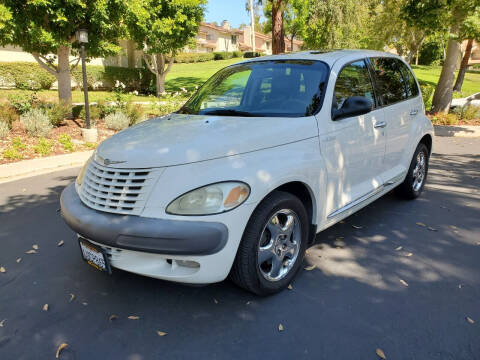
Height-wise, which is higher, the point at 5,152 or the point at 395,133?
the point at 395,133

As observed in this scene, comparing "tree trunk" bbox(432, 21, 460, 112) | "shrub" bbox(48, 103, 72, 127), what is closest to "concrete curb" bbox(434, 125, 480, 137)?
"tree trunk" bbox(432, 21, 460, 112)

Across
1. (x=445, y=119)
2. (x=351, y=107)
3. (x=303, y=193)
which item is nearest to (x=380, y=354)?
(x=303, y=193)

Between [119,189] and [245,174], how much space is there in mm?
869

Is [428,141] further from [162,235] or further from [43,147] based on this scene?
[43,147]

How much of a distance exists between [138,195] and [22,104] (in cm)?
923

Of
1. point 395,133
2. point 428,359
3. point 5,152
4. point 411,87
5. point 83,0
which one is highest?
point 83,0

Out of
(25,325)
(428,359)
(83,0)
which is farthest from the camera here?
(83,0)

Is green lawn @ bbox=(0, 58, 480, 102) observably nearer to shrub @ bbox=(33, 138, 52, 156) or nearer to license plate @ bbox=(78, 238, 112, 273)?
shrub @ bbox=(33, 138, 52, 156)

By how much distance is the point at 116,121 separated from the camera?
10.7 metres

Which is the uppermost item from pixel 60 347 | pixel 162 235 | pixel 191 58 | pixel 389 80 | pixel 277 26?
pixel 191 58

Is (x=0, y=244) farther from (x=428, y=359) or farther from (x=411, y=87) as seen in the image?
(x=411, y=87)

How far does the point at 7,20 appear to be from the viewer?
886cm

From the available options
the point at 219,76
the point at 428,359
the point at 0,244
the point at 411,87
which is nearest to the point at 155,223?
the point at 428,359

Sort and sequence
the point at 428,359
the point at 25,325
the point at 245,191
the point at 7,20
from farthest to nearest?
the point at 7,20 → the point at 25,325 → the point at 245,191 → the point at 428,359
